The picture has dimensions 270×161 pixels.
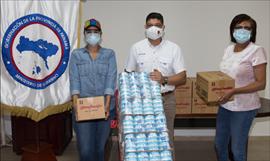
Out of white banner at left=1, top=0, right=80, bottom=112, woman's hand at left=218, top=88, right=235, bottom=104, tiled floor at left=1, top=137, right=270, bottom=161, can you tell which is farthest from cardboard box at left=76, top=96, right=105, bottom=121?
tiled floor at left=1, top=137, right=270, bottom=161

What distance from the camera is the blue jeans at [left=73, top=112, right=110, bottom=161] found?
2953mm

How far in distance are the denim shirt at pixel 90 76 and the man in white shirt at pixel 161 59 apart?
0.30 m

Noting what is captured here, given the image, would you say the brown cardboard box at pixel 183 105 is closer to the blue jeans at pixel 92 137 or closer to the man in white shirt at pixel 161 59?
the man in white shirt at pixel 161 59

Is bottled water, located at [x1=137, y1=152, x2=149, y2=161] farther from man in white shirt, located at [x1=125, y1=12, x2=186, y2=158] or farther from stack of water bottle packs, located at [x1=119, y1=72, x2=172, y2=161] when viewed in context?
man in white shirt, located at [x1=125, y1=12, x2=186, y2=158]

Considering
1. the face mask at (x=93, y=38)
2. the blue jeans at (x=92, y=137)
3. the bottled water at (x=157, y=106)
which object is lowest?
the blue jeans at (x=92, y=137)

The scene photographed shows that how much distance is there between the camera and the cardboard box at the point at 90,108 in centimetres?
279

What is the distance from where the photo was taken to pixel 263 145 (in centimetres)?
454

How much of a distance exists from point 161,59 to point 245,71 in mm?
706

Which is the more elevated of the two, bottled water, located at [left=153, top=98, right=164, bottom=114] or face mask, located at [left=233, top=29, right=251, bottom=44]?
face mask, located at [left=233, top=29, right=251, bottom=44]

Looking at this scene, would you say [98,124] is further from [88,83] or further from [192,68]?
[192,68]

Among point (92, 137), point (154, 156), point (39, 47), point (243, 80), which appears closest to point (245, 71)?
point (243, 80)

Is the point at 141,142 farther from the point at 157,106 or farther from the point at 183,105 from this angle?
the point at 183,105

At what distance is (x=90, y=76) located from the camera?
294 cm

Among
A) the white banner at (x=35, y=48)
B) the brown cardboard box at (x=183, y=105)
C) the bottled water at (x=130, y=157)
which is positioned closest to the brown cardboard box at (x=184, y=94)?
the brown cardboard box at (x=183, y=105)
